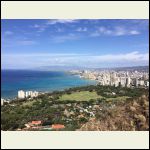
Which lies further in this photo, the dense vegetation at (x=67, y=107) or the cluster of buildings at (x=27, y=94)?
the cluster of buildings at (x=27, y=94)

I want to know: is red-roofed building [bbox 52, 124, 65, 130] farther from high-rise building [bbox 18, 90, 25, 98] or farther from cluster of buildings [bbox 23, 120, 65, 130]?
high-rise building [bbox 18, 90, 25, 98]

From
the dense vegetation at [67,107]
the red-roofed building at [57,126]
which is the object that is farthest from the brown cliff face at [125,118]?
the red-roofed building at [57,126]

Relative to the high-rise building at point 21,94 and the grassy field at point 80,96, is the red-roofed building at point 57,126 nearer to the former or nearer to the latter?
the grassy field at point 80,96

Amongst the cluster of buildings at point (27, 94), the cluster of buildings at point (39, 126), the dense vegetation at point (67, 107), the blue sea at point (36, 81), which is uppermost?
the blue sea at point (36, 81)

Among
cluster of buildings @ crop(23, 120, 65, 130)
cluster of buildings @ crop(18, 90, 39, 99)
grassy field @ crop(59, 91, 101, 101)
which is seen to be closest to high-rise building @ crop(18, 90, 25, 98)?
cluster of buildings @ crop(18, 90, 39, 99)

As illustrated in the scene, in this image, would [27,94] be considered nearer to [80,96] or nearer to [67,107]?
[67,107]

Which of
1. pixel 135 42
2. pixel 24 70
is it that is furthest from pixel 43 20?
pixel 135 42

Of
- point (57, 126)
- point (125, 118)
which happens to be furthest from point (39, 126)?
point (125, 118)

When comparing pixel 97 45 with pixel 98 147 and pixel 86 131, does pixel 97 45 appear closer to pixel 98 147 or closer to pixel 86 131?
pixel 86 131
